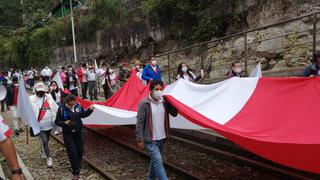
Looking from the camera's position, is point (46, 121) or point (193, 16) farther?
point (193, 16)

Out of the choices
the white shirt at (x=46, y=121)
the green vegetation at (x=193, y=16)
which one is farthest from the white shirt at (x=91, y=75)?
the white shirt at (x=46, y=121)

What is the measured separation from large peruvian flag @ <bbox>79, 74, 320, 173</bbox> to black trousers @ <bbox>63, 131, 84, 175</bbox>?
2072mm

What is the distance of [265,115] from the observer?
6.90 meters

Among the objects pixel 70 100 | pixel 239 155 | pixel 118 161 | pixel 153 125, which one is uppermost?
pixel 70 100

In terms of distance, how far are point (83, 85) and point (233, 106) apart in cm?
1366

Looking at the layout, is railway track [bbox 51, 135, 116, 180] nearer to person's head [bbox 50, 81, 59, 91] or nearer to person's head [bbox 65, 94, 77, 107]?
person's head [bbox 65, 94, 77, 107]

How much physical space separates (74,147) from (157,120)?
83.2 inches

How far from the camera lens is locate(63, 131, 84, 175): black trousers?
7.89m

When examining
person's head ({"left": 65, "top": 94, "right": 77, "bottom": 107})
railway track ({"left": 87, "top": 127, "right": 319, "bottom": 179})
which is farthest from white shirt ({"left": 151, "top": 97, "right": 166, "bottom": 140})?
person's head ({"left": 65, "top": 94, "right": 77, "bottom": 107})

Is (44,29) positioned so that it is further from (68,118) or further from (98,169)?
(68,118)

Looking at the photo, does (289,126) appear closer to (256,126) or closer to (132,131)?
(256,126)

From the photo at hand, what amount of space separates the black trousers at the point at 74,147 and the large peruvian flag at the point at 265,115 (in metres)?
A: 2.07

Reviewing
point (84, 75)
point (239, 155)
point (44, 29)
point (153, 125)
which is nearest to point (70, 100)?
point (153, 125)

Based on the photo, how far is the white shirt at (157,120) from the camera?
666cm
